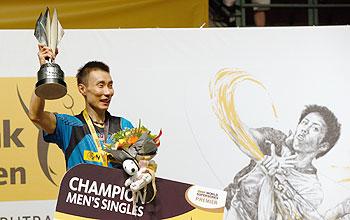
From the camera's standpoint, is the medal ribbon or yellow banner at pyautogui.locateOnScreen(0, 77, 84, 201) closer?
the medal ribbon

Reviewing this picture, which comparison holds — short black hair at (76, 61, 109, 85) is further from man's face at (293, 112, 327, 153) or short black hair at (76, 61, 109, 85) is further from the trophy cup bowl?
man's face at (293, 112, 327, 153)

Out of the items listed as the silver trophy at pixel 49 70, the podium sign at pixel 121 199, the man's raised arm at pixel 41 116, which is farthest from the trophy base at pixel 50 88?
the podium sign at pixel 121 199

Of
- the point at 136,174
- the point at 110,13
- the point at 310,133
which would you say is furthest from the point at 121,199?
the point at 110,13

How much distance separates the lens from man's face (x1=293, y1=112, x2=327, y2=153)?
5.51m

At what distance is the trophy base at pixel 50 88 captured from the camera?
4375 millimetres

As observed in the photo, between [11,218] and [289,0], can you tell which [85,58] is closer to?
[11,218]

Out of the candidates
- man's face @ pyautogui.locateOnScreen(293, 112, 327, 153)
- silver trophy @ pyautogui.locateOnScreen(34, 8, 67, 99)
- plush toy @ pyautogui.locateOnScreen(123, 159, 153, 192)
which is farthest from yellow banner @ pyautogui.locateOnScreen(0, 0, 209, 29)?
plush toy @ pyautogui.locateOnScreen(123, 159, 153, 192)

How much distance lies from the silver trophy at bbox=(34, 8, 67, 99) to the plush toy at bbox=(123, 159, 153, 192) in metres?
0.50

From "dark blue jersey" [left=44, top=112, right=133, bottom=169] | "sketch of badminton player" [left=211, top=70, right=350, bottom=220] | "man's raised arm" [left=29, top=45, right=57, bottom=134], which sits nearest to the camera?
"man's raised arm" [left=29, top=45, right=57, bottom=134]

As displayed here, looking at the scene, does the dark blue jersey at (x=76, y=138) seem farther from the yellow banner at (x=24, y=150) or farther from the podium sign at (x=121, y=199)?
the podium sign at (x=121, y=199)

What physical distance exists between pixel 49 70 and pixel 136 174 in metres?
0.69

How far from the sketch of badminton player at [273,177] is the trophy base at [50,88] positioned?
1279mm

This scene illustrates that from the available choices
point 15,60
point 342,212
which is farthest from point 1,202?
point 342,212

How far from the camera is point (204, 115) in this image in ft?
17.8
